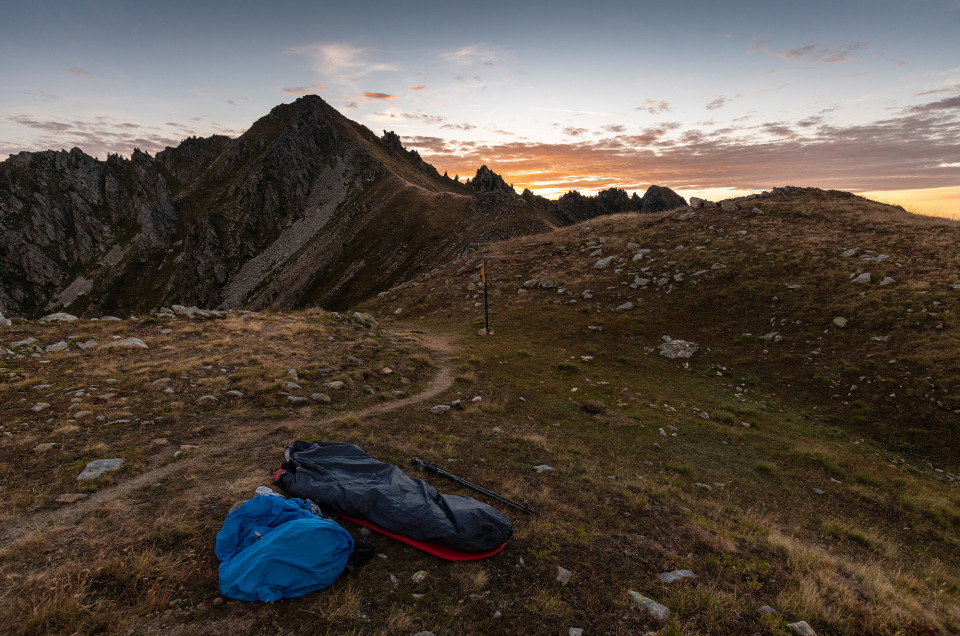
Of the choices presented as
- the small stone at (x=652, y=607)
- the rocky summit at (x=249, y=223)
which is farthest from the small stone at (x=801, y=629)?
the rocky summit at (x=249, y=223)

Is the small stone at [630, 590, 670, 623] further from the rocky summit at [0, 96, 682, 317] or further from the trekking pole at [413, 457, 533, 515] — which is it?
the rocky summit at [0, 96, 682, 317]

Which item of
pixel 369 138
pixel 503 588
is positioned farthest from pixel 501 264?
pixel 369 138

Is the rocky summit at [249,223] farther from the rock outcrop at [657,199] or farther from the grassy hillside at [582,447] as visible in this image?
the rock outcrop at [657,199]

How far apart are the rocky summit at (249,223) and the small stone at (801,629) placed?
65.8 m

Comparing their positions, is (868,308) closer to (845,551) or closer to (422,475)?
(845,551)

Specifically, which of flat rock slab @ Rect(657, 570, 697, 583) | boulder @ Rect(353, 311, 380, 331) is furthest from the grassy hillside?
boulder @ Rect(353, 311, 380, 331)

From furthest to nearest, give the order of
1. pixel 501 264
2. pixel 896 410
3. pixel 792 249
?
1. pixel 501 264
2. pixel 792 249
3. pixel 896 410

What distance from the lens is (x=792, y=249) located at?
2631 centimetres

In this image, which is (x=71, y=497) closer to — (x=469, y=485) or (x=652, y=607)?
(x=469, y=485)

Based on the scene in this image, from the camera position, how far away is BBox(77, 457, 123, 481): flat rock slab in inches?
312

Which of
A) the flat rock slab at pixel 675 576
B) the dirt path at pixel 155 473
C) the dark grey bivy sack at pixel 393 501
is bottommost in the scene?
the dirt path at pixel 155 473

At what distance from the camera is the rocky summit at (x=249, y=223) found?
8356cm

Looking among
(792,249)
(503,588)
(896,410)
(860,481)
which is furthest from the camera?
(792,249)

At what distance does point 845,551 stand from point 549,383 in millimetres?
11211
